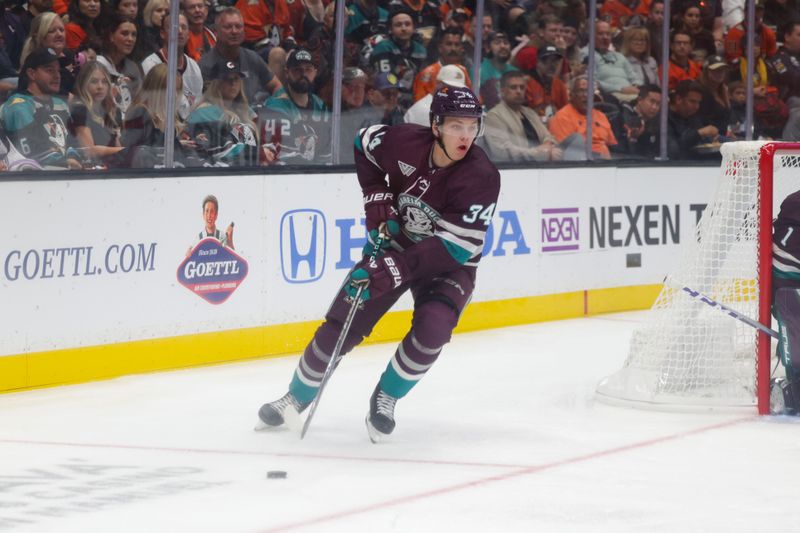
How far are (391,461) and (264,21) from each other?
2.79m

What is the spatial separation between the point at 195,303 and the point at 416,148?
71.0 inches

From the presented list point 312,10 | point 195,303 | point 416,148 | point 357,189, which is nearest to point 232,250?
point 195,303

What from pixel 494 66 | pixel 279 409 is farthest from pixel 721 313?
pixel 494 66

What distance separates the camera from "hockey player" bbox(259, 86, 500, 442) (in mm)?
4195

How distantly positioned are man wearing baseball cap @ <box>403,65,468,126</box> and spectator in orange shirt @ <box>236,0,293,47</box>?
839mm

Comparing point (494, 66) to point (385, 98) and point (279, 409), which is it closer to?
point (385, 98)

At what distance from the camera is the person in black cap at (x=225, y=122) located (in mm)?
5957

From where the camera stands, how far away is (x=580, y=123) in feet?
25.2

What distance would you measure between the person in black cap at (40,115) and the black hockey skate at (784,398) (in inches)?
110

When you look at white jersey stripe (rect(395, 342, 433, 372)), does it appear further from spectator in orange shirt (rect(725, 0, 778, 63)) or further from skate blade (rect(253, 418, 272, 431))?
spectator in orange shirt (rect(725, 0, 778, 63))

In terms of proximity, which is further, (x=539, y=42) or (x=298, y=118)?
(x=539, y=42)

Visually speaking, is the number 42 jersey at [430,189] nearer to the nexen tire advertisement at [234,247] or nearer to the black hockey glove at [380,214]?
the black hockey glove at [380,214]

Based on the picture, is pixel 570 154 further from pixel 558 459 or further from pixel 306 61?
pixel 558 459

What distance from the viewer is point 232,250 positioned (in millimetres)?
5988
